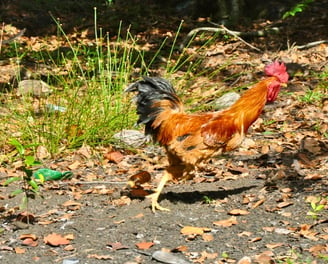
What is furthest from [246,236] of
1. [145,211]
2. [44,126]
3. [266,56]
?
[266,56]

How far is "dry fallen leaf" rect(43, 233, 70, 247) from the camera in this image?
477 cm

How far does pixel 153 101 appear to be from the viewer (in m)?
5.64

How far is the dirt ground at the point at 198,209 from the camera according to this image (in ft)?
14.9

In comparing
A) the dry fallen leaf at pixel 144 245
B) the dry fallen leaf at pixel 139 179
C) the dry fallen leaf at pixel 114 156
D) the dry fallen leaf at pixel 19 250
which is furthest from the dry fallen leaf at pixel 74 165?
the dry fallen leaf at pixel 144 245

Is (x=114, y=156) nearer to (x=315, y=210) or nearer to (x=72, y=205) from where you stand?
(x=72, y=205)

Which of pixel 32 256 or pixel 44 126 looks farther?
pixel 44 126

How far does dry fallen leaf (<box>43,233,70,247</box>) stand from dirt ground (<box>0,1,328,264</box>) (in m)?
0.02

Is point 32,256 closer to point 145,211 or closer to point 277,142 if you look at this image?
point 145,211

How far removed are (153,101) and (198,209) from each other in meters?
1.04

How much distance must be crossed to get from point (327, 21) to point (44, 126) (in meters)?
6.58

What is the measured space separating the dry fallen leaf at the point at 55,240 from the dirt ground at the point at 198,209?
2 centimetres

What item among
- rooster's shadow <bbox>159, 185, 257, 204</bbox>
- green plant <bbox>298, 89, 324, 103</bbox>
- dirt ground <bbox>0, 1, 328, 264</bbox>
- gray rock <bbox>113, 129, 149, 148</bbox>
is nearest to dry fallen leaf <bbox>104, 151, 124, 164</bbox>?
dirt ground <bbox>0, 1, 328, 264</bbox>

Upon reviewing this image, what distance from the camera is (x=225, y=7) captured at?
1275 cm

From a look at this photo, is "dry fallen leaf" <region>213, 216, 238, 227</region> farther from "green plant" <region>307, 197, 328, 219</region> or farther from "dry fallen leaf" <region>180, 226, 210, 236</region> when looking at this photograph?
"green plant" <region>307, 197, 328, 219</region>
